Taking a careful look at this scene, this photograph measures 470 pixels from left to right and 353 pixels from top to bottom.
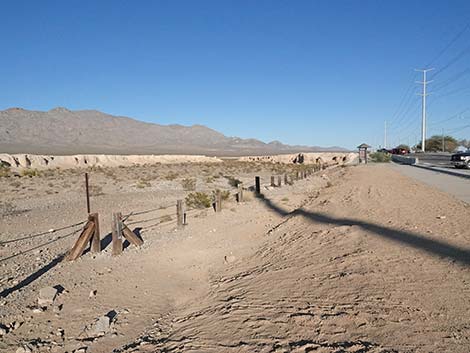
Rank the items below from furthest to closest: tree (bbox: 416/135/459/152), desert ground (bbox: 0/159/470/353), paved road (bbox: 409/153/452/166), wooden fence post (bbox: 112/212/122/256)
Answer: tree (bbox: 416/135/459/152) < paved road (bbox: 409/153/452/166) < wooden fence post (bbox: 112/212/122/256) < desert ground (bbox: 0/159/470/353)

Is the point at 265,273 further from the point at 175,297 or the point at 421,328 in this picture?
the point at 421,328

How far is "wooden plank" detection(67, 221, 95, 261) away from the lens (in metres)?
8.69

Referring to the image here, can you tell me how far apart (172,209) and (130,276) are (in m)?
8.64

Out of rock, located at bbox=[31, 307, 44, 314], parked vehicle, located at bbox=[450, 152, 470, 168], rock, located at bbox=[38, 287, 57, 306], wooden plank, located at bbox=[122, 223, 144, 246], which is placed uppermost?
parked vehicle, located at bbox=[450, 152, 470, 168]

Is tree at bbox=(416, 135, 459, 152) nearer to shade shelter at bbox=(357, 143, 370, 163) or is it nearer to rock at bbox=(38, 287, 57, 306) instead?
shade shelter at bbox=(357, 143, 370, 163)

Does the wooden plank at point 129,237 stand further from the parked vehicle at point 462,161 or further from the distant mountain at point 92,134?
the distant mountain at point 92,134

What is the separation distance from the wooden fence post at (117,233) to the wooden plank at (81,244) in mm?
529

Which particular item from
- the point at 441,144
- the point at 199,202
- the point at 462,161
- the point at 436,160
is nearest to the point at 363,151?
the point at 436,160

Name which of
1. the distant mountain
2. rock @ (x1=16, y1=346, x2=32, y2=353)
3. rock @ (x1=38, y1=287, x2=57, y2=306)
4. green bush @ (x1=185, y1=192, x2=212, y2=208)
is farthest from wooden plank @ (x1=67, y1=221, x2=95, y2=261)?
the distant mountain

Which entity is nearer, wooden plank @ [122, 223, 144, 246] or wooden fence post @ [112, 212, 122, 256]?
wooden fence post @ [112, 212, 122, 256]

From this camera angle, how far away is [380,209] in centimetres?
1194

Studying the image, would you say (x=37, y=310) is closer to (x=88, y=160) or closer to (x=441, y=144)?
(x=88, y=160)

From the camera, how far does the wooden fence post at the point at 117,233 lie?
908cm

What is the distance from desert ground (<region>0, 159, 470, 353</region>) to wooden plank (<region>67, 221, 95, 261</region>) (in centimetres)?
32
